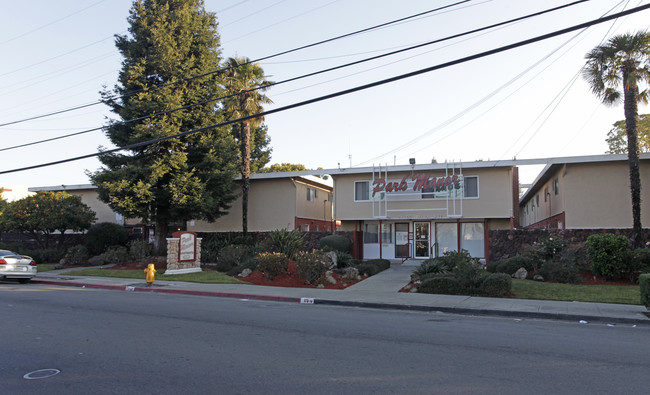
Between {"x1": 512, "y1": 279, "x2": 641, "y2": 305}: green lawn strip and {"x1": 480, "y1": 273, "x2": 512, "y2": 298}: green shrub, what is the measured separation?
351 mm

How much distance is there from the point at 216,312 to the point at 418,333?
4917mm

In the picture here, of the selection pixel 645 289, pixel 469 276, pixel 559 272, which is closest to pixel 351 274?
pixel 469 276

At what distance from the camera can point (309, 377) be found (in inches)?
220

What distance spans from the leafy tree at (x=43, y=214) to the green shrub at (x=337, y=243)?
1442 centimetres

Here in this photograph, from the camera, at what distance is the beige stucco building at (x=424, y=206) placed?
2383 cm

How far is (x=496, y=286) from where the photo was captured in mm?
14000

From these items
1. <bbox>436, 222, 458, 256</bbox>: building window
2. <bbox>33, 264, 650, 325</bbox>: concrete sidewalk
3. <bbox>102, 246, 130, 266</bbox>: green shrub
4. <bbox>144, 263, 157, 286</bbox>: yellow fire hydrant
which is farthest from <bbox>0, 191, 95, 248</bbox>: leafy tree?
<bbox>436, 222, 458, 256</bbox>: building window

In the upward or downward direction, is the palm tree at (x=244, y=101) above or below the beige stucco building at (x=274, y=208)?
above

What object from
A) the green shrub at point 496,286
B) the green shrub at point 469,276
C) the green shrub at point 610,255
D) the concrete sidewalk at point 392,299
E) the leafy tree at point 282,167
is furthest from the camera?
the leafy tree at point 282,167

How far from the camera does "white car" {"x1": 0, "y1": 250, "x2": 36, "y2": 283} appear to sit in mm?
18062

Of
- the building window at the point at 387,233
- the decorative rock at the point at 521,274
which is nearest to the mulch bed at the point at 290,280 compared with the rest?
the decorative rock at the point at 521,274

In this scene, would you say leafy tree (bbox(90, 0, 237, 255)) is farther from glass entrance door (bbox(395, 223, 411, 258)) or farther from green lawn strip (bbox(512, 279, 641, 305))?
green lawn strip (bbox(512, 279, 641, 305))

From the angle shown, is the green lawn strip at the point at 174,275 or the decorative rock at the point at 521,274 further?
the green lawn strip at the point at 174,275

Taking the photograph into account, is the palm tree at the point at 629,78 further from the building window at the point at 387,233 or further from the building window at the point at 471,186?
the building window at the point at 387,233
